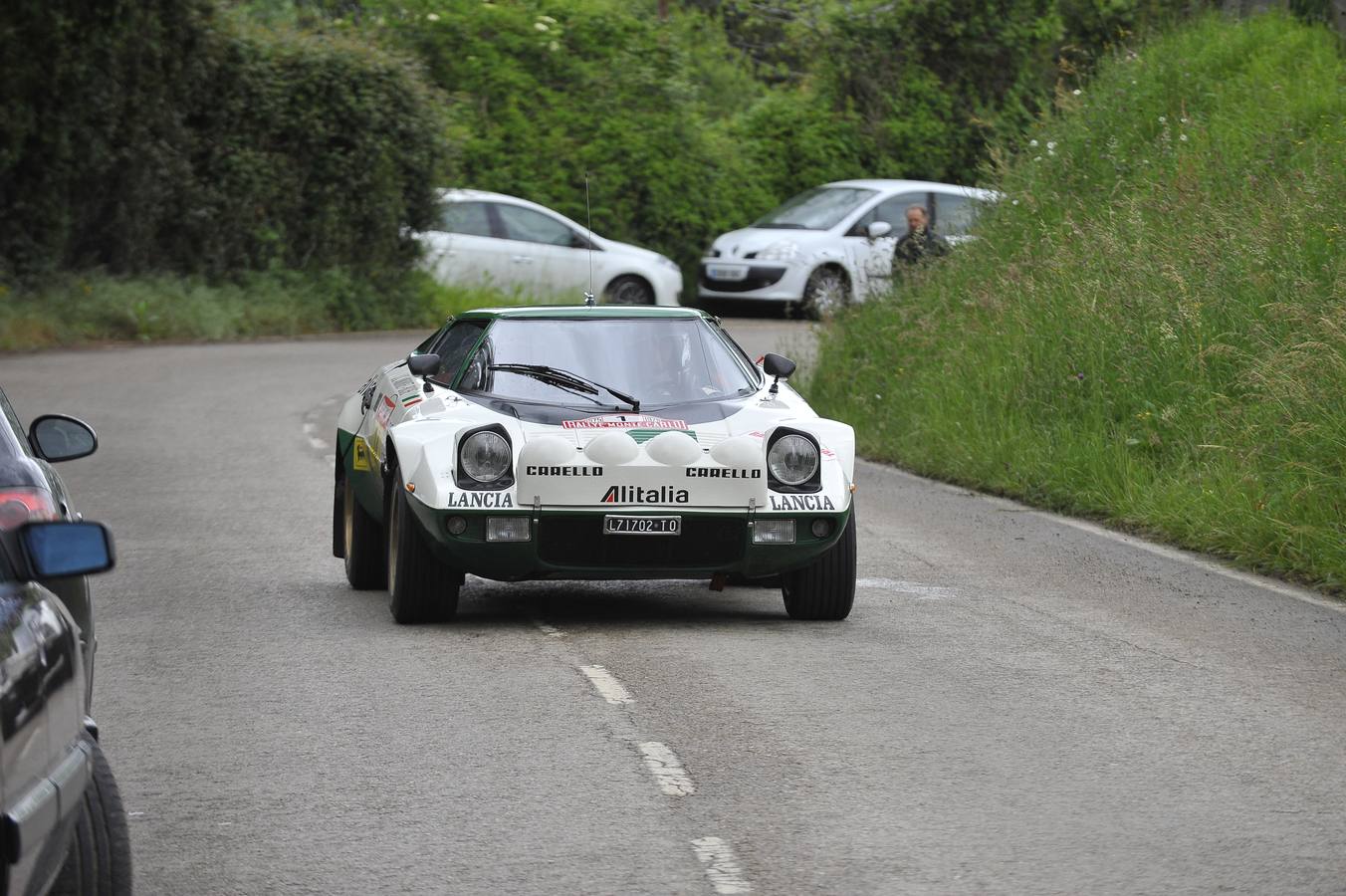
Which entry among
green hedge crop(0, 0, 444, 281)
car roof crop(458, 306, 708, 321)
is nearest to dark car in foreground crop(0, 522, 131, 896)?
car roof crop(458, 306, 708, 321)

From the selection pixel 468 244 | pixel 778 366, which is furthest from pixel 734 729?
pixel 468 244

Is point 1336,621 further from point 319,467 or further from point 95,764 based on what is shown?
point 319,467

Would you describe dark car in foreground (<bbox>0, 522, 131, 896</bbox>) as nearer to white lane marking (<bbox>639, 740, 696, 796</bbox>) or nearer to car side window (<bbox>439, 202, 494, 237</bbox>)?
white lane marking (<bbox>639, 740, 696, 796</bbox>)

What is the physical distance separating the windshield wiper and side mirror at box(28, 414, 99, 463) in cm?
292

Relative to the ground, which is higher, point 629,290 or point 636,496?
point 636,496

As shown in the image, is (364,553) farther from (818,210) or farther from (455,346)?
(818,210)

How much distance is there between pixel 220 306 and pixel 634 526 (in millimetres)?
19280

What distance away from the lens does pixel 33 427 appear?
7.10 metres

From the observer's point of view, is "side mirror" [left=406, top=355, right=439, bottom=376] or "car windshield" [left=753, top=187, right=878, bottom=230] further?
"car windshield" [left=753, top=187, right=878, bottom=230]

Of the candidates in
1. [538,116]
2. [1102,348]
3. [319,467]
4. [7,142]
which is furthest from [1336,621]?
[538,116]

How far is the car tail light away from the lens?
5.79 m

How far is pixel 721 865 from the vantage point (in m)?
5.74

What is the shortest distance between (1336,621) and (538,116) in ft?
80.3

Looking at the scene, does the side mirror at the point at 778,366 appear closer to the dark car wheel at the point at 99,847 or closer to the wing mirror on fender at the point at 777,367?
the wing mirror on fender at the point at 777,367
